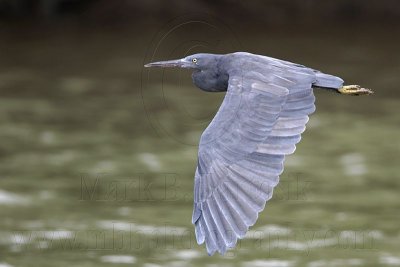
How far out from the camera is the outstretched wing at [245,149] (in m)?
7.54

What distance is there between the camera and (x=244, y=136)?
804 cm

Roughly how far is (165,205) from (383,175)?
10.3 feet

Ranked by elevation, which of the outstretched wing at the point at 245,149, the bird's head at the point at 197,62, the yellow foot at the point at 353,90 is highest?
the bird's head at the point at 197,62

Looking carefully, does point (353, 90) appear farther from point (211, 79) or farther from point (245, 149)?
point (245, 149)

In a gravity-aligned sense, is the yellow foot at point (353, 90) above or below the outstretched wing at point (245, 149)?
above

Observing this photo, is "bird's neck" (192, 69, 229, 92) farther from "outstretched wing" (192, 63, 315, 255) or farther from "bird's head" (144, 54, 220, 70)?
"outstretched wing" (192, 63, 315, 255)

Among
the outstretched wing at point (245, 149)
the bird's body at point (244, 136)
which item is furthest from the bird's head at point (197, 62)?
the outstretched wing at point (245, 149)

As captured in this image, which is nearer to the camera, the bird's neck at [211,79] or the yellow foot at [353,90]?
the bird's neck at [211,79]

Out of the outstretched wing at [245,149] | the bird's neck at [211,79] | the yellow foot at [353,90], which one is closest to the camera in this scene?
the outstretched wing at [245,149]

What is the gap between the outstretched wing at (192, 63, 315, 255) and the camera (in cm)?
754

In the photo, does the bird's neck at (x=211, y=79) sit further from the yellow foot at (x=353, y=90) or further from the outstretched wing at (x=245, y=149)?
the yellow foot at (x=353, y=90)

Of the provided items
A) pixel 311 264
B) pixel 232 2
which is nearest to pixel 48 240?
pixel 311 264

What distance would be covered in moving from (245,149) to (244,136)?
0.14 m

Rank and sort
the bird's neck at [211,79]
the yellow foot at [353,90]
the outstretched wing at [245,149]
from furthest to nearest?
the yellow foot at [353,90]
the bird's neck at [211,79]
the outstretched wing at [245,149]
